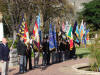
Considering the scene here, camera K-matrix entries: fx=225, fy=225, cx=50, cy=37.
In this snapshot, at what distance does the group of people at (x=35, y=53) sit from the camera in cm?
941

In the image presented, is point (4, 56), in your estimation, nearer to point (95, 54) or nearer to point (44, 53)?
point (44, 53)

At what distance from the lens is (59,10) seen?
28.7 meters

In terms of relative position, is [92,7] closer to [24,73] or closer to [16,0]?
[16,0]

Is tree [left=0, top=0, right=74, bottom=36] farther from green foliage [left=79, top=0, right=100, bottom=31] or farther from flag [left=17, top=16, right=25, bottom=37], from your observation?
green foliage [left=79, top=0, right=100, bottom=31]

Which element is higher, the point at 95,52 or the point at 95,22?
the point at 95,22

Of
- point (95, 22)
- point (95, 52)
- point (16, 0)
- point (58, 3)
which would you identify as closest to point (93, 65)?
point (95, 52)

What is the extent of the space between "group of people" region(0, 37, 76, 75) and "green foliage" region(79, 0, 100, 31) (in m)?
35.3

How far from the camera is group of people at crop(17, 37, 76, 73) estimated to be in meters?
11.2

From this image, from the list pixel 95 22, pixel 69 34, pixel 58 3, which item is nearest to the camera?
pixel 69 34

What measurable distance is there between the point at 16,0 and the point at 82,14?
103ft

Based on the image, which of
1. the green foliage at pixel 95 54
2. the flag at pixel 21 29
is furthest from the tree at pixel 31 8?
the green foliage at pixel 95 54

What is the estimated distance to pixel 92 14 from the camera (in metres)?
52.4

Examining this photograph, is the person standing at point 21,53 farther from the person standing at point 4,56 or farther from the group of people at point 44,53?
the person standing at point 4,56

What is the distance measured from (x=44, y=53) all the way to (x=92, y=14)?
1619 inches
